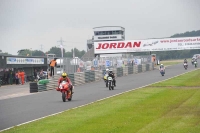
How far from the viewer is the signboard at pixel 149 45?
75062 millimetres

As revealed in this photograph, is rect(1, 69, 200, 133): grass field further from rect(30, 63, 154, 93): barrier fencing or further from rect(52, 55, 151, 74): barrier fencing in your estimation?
rect(52, 55, 151, 74): barrier fencing

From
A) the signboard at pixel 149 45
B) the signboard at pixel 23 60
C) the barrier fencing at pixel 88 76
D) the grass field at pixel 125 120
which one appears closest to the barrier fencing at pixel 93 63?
the barrier fencing at pixel 88 76

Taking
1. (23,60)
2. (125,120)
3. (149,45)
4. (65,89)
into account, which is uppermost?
(149,45)

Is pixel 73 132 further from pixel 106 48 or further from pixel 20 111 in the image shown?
pixel 106 48

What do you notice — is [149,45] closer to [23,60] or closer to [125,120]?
[23,60]

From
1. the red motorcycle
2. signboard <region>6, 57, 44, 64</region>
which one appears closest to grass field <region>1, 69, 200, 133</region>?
the red motorcycle

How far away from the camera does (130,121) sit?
43.4 feet

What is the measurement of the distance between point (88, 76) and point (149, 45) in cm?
3578

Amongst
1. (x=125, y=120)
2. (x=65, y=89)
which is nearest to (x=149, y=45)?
(x=65, y=89)

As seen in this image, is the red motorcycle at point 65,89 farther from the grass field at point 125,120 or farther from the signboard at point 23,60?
the signboard at point 23,60

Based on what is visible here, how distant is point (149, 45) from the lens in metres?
76.8

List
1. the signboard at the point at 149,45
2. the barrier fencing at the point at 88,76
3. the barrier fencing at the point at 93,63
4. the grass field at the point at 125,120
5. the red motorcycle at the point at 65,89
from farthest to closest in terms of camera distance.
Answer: the signboard at the point at 149,45, the barrier fencing at the point at 93,63, the barrier fencing at the point at 88,76, the red motorcycle at the point at 65,89, the grass field at the point at 125,120

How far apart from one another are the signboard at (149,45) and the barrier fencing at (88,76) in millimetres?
8493

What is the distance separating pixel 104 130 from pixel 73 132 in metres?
0.79
